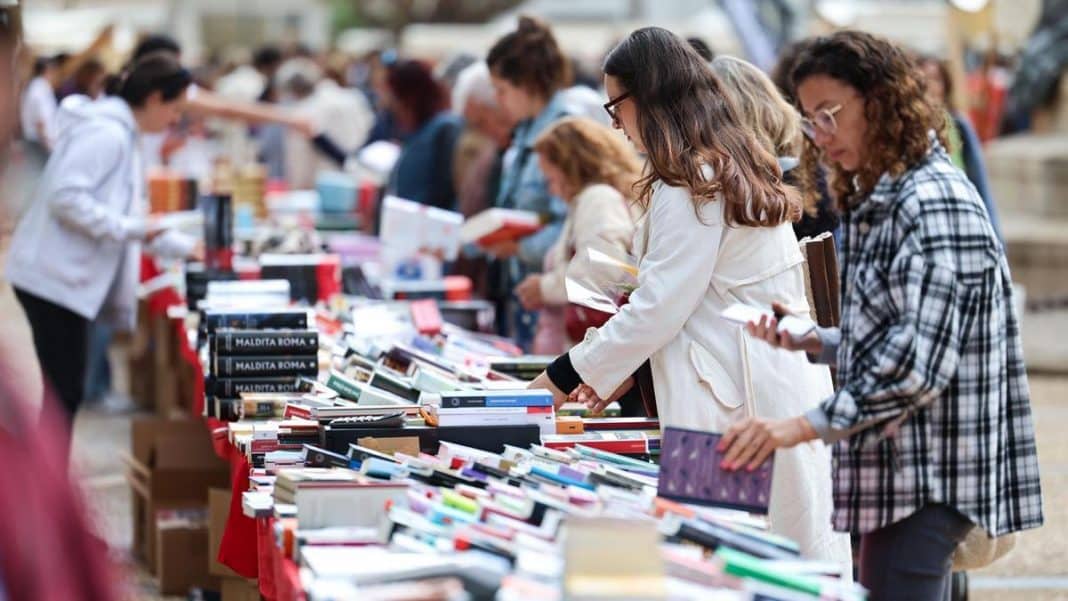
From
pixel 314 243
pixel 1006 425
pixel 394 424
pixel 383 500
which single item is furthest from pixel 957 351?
pixel 314 243

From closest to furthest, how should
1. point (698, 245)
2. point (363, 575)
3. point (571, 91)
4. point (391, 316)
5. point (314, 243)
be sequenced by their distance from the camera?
point (363, 575) → point (698, 245) → point (391, 316) → point (571, 91) → point (314, 243)

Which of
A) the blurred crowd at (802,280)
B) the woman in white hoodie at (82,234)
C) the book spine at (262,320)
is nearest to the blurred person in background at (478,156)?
the woman in white hoodie at (82,234)

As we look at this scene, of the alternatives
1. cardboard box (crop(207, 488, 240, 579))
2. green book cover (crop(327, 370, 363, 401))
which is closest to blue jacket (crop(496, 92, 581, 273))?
cardboard box (crop(207, 488, 240, 579))

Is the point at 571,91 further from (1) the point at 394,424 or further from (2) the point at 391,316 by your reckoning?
(1) the point at 394,424

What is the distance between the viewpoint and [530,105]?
6750mm

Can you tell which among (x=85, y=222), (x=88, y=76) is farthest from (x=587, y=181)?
(x=88, y=76)

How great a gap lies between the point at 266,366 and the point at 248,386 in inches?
3.4

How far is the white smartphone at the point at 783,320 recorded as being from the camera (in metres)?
3.21

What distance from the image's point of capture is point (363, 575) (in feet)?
9.00

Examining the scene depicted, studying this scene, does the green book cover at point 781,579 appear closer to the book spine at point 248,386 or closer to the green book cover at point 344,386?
the green book cover at point 344,386

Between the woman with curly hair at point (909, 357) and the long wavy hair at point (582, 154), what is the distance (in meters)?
2.49

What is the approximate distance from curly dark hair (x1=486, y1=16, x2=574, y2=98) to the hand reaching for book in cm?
257

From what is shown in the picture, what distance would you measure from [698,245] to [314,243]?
472 centimetres

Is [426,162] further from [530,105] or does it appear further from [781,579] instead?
[781,579]
